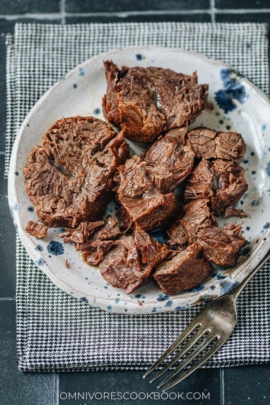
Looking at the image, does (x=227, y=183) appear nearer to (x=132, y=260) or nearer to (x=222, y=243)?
(x=222, y=243)

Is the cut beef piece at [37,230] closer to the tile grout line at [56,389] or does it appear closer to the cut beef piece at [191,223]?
the cut beef piece at [191,223]

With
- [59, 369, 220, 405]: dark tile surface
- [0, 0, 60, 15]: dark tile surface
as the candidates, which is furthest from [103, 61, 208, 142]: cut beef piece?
[59, 369, 220, 405]: dark tile surface

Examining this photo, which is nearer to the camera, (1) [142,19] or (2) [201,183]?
(2) [201,183]

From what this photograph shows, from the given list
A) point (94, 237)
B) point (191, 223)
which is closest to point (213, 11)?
point (191, 223)

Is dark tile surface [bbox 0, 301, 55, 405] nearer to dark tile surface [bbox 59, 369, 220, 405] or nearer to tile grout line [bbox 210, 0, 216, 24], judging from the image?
dark tile surface [bbox 59, 369, 220, 405]

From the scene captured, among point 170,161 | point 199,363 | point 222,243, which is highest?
point 170,161

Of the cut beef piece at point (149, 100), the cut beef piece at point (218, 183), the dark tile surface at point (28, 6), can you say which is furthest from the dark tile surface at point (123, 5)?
the cut beef piece at point (218, 183)

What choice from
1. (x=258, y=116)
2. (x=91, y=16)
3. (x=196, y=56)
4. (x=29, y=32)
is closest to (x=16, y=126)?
(x=29, y=32)
